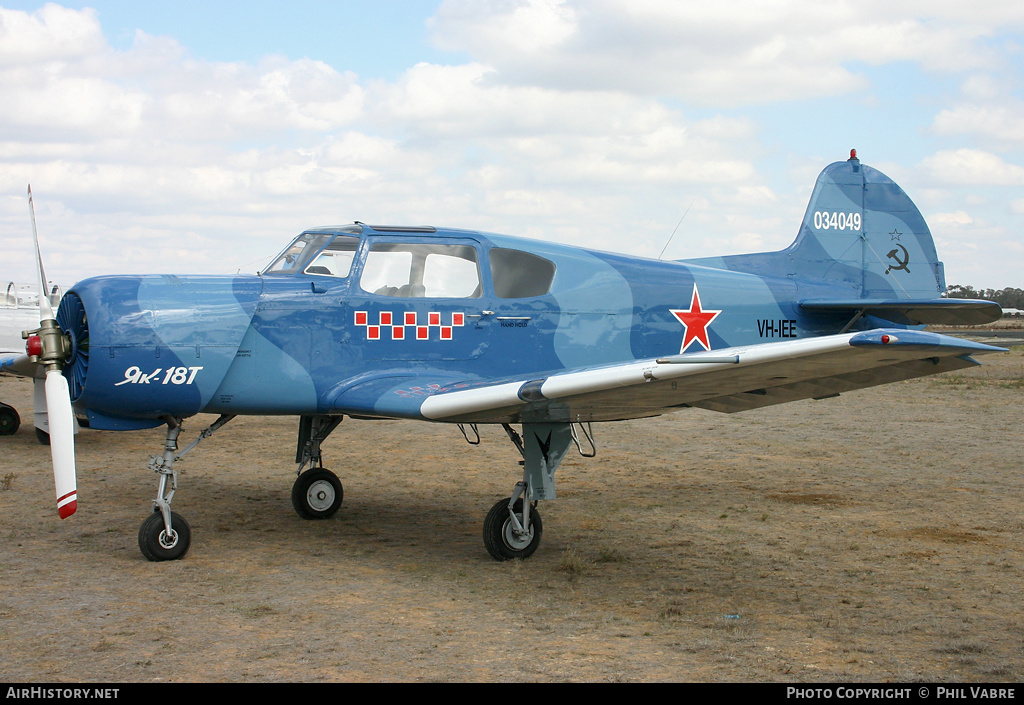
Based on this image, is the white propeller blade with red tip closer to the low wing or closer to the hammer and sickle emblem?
the low wing

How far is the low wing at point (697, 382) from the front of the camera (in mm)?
4734

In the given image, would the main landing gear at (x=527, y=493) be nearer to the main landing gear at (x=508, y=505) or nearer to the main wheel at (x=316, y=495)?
the main landing gear at (x=508, y=505)

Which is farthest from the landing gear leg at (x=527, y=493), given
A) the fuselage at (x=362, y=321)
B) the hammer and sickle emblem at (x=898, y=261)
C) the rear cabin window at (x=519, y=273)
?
the hammer and sickle emblem at (x=898, y=261)

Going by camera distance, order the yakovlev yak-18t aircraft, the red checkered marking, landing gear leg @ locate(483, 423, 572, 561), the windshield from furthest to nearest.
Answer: the windshield
the red checkered marking
landing gear leg @ locate(483, 423, 572, 561)
the yakovlev yak-18t aircraft

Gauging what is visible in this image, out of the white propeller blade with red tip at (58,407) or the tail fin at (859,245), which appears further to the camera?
the tail fin at (859,245)

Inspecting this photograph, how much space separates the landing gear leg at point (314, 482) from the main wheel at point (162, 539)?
174 centimetres

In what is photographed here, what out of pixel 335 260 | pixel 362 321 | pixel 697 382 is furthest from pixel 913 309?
pixel 335 260

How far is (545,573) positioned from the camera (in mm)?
6695

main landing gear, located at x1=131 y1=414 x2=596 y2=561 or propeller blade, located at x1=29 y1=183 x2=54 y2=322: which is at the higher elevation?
propeller blade, located at x1=29 y1=183 x2=54 y2=322

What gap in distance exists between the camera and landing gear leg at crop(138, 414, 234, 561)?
678 cm

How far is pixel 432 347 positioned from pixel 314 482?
7.60 ft

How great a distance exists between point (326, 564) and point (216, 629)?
1.70m

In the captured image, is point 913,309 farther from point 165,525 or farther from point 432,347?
point 165,525

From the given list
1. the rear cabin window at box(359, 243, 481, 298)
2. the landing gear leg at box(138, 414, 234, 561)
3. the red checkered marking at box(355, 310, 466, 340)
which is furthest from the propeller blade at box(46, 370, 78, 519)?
the rear cabin window at box(359, 243, 481, 298)
